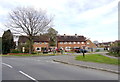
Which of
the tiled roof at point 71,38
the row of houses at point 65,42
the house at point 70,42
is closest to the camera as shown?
the row of houses at point 65,42

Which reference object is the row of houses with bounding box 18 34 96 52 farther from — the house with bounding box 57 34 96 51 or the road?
the road

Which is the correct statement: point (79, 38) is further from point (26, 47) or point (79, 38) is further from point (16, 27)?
point (16, 27)

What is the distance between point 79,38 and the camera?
7025 cm

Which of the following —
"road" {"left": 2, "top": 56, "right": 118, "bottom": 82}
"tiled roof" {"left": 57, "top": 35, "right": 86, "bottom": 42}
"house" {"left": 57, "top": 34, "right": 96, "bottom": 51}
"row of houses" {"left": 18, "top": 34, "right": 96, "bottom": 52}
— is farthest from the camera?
"tiled roof" {"left": 57, "top": 35, "right": 86, "bottom": 42}

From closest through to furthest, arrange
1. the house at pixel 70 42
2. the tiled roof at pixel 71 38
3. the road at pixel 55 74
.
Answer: the road at pixel 55 74 → the house at pixel 70 42 → the tiled roof at pixel 71 38

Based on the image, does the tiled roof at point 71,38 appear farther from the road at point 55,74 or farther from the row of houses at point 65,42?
the road at point 55,74

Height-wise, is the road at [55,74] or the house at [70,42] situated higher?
the house at [70,42]

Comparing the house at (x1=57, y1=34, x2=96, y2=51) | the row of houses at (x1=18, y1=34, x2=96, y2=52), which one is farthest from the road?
the house at (x1=57, y1=34, x2=96, y2=51)

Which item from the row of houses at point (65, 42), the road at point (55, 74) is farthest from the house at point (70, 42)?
the road at point (55, 74)

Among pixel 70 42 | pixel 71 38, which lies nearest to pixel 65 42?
pixel 70 42

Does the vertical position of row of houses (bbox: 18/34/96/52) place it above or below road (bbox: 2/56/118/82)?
above

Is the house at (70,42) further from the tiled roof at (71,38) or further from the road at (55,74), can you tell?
the road at (55,74)

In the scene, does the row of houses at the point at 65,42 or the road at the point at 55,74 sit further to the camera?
the row of houses at the point at 65,42

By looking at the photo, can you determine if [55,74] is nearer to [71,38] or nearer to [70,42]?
[70,42]
